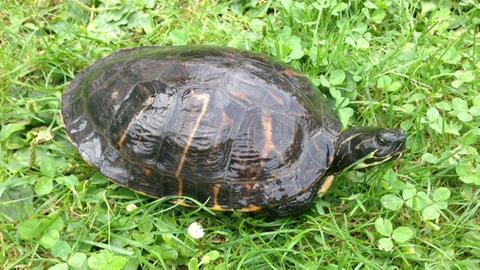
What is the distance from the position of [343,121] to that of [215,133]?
1.02 metres

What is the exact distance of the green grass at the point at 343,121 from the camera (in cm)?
310

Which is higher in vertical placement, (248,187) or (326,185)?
(248,187)

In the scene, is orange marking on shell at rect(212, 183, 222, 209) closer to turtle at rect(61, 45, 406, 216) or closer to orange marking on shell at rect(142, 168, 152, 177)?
turtle at rect(61, 45, 406, 216)

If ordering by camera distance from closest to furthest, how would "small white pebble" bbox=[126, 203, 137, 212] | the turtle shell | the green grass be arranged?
the turtle shell
the green grass
"small white pebble" bbox=[126, 203, 137, 212]

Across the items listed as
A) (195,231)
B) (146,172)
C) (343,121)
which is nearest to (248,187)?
(195,231)

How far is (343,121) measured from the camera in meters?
3.56

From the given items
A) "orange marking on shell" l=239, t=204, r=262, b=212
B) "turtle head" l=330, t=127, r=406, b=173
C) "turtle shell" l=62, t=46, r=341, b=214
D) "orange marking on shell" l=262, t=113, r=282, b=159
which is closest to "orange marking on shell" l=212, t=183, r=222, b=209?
"turtle shell" l=62, t=46, r=341, b=214

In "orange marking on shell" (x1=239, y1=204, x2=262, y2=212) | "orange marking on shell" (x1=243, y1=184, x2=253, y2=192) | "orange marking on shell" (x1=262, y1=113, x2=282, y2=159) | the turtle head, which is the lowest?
"orange marking on shell" (x1=239, y1=204, x2=262, y2=212)

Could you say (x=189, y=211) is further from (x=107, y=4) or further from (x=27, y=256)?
(x=107, y=4)

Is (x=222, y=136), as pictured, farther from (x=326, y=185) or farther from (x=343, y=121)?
(x=343, y=121)

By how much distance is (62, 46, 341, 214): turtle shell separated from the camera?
2988 mm

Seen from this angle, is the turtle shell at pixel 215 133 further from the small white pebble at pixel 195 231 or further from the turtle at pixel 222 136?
the small white pebble at pixel 195 231

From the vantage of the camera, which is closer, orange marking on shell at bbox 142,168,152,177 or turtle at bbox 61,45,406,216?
turtle at bbox 61,45,406,216

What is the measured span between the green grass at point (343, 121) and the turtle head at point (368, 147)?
0.19 metres
